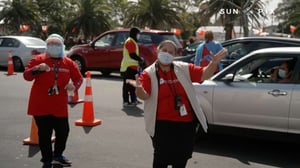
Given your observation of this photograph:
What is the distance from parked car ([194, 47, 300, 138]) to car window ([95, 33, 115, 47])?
380 inches

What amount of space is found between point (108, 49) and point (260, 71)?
31.7 ft

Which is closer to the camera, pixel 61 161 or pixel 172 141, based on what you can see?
pixel 172 141

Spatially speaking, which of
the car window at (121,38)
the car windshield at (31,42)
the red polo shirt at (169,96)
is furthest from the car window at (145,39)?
the red polo shirt at (169,96)

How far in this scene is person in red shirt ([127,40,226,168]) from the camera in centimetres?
375

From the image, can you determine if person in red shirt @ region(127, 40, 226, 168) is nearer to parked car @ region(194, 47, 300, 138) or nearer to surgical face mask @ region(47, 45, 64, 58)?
surgical face mask @ region(47, 45, 64, 58)

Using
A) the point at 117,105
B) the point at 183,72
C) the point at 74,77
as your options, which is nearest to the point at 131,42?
the point at 117,105

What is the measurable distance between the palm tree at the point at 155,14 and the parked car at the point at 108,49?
24.1 metres

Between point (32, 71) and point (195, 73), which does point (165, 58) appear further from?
point (32, 71)

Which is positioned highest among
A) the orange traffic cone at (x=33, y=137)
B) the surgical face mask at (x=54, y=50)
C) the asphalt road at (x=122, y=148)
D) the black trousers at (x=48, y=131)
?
the surgical face mask at (x=54, y=50)

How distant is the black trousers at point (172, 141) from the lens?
375cm

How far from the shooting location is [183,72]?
12.5ft

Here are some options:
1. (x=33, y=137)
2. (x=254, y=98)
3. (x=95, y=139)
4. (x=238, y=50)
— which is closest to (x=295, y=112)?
(x=254, y=98)

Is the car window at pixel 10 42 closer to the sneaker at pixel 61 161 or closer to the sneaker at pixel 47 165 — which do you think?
the sneaker at pixel 61 161

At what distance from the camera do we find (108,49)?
15547 millimetres
